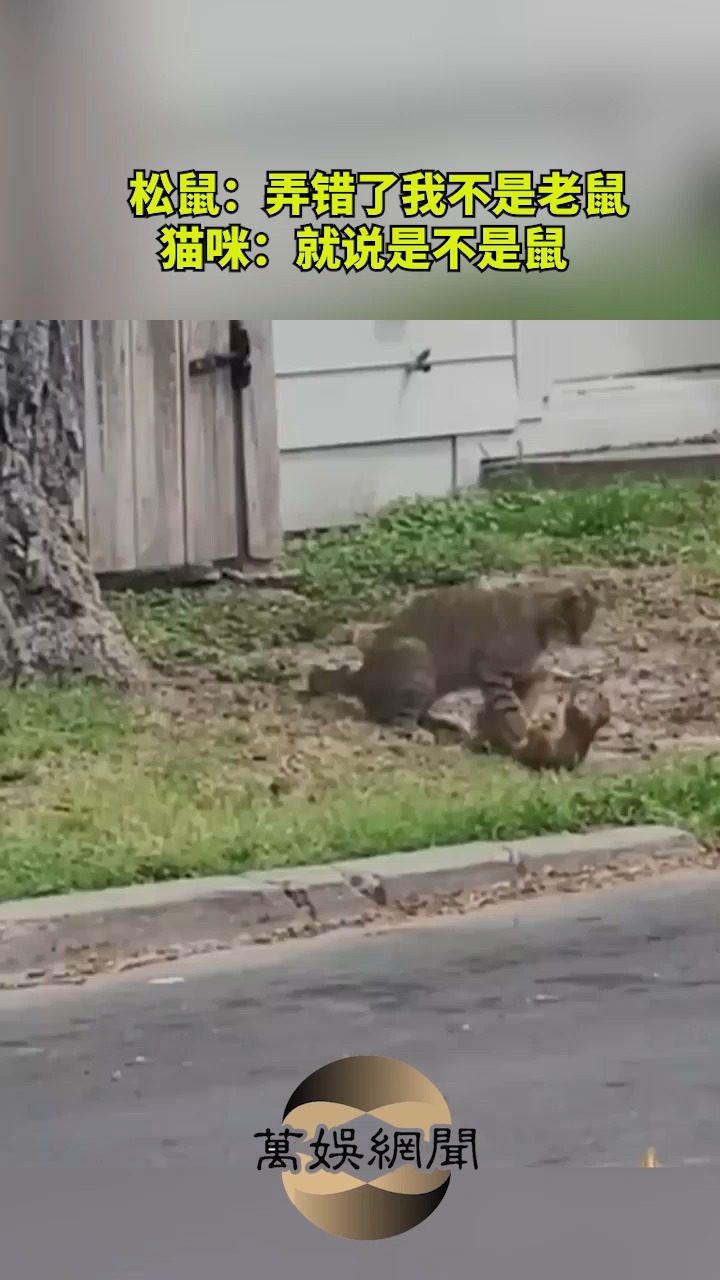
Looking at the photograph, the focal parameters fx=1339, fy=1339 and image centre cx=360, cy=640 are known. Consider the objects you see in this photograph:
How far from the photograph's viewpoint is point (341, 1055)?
1520 millimetres

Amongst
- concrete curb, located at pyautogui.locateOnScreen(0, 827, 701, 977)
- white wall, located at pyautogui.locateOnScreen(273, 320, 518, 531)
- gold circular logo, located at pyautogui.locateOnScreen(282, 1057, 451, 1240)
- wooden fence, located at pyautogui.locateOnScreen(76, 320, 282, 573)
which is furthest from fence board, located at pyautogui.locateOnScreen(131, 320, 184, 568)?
gold circular logo, located at pyautogui.locateOnScreen(282, 1057, 451, 1240)

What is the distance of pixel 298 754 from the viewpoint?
155 centimetres

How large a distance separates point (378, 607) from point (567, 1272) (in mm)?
774

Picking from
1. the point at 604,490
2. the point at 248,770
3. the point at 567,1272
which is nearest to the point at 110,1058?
the point at 248,770

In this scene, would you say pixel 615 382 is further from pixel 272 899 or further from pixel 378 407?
pixel 272 899

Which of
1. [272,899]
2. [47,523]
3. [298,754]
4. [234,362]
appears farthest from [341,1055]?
[234,362]

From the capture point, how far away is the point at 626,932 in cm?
159

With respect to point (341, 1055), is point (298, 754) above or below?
above

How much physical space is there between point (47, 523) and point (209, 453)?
20 cm

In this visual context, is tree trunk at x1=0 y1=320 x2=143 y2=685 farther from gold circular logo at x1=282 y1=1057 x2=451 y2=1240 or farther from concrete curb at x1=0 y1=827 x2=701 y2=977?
gold circular logo at x1=282 y1=1057 x2=451 y2=1240

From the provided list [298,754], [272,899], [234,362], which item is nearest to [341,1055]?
[272,899]

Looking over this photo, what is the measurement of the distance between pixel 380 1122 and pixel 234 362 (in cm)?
88

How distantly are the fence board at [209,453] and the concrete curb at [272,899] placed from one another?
0.39m

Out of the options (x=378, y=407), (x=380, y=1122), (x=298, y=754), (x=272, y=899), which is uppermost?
(x=378, y=407)
